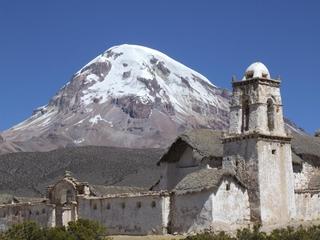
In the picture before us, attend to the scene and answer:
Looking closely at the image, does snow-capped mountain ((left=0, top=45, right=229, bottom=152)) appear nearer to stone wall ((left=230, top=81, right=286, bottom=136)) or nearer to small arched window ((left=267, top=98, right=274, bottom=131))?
stone wall ((left=230, top=81, right=286, bottom=136))

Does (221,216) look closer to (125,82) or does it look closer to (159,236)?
(159,236)

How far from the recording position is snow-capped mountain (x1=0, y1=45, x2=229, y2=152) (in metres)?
166

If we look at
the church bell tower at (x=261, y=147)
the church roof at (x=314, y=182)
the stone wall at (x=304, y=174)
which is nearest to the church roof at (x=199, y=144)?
the church bell tower at (x=261, y=147)

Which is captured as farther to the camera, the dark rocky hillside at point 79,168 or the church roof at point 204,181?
the dark rocky hillside at point 79,168

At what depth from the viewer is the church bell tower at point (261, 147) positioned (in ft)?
138

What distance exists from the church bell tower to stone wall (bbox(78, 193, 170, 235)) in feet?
14.5

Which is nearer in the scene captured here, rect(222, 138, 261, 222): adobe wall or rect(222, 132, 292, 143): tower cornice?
rect(222, 138, 261, 222): adobe wall

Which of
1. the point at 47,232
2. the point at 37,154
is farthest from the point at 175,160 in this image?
the point at 37,154

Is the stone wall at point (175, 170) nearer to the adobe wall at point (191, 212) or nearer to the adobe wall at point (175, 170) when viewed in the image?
the adobe wall at point (175, 170)

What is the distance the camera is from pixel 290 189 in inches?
1699

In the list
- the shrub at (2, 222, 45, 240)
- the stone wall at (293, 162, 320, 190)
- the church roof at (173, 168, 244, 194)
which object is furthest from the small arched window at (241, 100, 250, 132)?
the shrub at (2, 222, 45, 240)

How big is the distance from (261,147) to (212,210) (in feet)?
14.5

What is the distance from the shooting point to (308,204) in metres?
46.3

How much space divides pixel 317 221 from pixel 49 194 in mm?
19410
